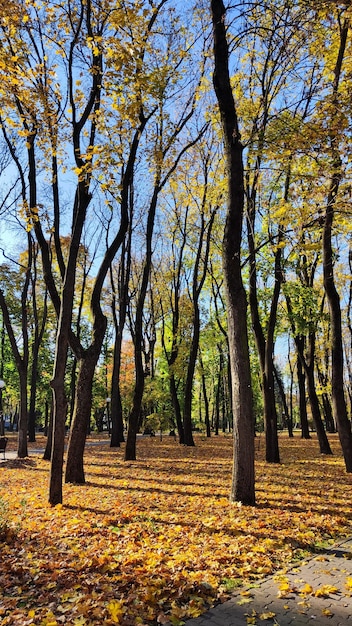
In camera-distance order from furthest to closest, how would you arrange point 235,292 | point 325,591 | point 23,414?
1. point 23,414
2. point 235,292
3. point 325,591

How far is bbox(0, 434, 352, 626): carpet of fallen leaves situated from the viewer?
3.46m

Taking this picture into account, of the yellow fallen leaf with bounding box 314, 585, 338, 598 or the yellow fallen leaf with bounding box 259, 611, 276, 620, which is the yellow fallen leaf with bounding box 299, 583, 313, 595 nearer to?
the yellow fallen leaf with bounding box 314, 585, 338, 598

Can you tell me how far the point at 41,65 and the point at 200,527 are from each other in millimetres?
8702

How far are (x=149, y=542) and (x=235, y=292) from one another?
4014 mm

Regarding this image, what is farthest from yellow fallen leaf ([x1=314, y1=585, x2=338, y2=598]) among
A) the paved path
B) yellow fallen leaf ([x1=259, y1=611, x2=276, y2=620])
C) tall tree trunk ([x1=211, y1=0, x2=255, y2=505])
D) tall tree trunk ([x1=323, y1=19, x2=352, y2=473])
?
tall tree trunk ([x1=323, y1=19, x2=352, y2=473])

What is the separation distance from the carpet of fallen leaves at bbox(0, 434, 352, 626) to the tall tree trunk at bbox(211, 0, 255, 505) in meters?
0.67

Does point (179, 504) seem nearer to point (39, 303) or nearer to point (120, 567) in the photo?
point (120, 567)

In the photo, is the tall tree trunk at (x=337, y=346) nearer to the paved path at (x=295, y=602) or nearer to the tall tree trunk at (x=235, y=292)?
the tall tree trunk at (x=235, y=292)

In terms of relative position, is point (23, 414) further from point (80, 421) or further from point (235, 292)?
point (235, 292)

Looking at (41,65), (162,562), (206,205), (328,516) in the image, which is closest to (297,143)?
(41,65)

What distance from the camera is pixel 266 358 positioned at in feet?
41.7

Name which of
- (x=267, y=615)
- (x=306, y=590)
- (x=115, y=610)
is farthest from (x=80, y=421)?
(x=267, y=615)

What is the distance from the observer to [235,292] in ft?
23.9

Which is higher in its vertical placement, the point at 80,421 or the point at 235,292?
the point at 235,292
